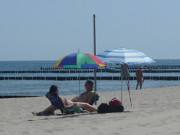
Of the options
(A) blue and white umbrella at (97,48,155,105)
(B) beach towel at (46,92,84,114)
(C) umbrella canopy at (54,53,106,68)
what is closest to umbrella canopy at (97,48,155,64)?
(A) blue and white umbrella at (97,48,155,105)

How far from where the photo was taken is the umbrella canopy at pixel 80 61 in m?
11.8

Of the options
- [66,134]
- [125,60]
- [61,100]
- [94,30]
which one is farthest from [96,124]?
[94,30]

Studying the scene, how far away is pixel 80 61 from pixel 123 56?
123 cm

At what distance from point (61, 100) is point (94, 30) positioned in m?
3.75

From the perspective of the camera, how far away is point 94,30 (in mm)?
14617

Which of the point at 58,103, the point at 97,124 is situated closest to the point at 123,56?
the point at 58,103

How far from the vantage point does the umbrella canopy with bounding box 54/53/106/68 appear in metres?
11.8

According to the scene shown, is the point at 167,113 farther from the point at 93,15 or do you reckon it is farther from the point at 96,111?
the point at 93,15

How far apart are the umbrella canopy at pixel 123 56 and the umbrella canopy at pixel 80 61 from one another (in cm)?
34

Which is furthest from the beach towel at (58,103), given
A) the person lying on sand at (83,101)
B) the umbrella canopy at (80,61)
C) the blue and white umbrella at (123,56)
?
the blue and white umbrella at (123,56)

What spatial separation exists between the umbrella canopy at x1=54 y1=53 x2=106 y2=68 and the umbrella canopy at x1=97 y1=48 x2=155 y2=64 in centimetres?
34

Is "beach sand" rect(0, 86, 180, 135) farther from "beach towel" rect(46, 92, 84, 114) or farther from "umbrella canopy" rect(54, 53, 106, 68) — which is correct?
"umbrella canopy" rect(54, 53, 106, 68)

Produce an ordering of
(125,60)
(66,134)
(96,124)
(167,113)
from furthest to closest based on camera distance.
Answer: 1. (125,60)
2. (167,113)
3. (96,124)
4. (66,134)

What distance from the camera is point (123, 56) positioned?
1224 centimetres
